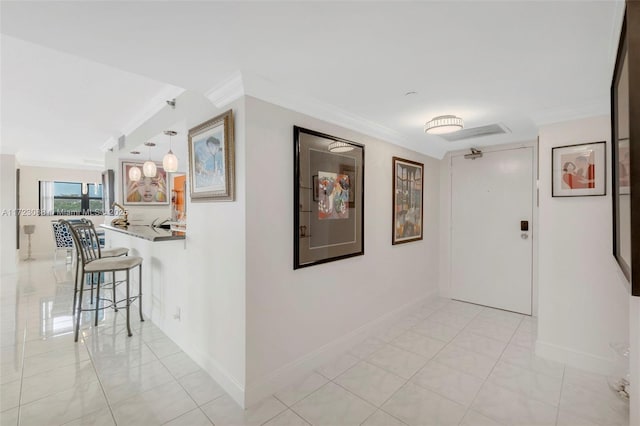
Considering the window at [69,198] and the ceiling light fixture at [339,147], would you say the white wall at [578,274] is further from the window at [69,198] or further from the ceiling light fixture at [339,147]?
the window at [69,198]

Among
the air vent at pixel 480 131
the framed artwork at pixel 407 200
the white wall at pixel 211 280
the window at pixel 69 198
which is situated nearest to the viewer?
the white wall at pixel 211 280

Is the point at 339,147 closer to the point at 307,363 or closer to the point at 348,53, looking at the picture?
the point at 348,53

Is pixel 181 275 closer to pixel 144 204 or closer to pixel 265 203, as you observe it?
pixel 265 203

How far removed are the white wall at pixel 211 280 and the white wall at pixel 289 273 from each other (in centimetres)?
8

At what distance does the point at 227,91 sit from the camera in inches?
78.1

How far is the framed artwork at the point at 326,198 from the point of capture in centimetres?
223

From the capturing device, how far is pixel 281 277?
2.14 metres

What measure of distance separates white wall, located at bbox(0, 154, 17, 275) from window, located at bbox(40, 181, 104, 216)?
243cm

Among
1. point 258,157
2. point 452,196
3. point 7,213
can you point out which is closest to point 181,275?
point 258,157

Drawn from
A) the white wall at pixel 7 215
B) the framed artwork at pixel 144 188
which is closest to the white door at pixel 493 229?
the framed artwork at pixel 144 188

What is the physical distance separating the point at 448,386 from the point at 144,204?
4669mm

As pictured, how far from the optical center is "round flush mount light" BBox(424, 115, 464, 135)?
2.57m

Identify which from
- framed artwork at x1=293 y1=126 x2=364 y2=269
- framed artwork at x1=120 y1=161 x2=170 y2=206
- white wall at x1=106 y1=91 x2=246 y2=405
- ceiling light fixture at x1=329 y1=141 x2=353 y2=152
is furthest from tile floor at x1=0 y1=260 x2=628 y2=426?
framed artwork at x1=120 y1=161 x2=170 y2=206

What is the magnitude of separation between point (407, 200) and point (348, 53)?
7.33 feet
